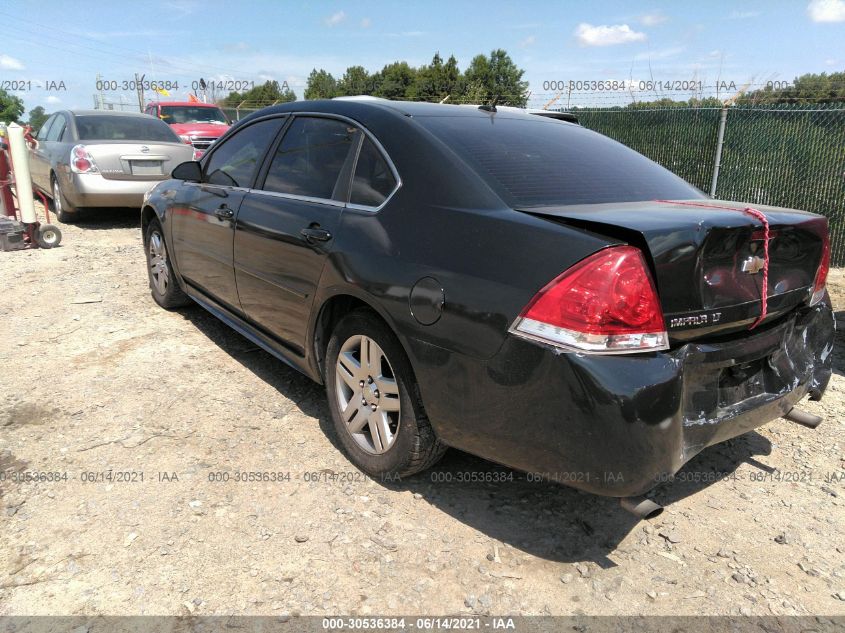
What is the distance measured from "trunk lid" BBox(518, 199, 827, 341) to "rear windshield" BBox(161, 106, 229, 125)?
47.6 ft

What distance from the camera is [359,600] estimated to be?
224cm

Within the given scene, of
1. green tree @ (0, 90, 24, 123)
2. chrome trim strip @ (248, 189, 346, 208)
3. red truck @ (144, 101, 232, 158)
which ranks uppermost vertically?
green tree @ (0, 90, 24, 123)

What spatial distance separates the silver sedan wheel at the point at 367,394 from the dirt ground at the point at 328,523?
234mm

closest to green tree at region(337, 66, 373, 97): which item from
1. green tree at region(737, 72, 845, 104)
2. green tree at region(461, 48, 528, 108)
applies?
green tree at region(461, 48, 528, 108)

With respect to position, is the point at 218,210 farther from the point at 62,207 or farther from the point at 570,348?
the point at 62,207

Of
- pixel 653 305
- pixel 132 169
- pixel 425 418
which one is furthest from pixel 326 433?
pixel 132 169

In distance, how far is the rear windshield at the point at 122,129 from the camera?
915 centimetres

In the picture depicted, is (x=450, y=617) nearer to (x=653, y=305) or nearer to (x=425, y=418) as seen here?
(x=425, y=418)

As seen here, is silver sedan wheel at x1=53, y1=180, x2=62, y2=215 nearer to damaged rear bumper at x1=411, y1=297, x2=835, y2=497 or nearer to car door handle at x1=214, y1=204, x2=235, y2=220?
car door handle at x1=214, y1=204, x2=235, y2=220

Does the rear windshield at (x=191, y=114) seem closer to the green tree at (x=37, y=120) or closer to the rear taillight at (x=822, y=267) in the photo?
the green tree at (x=37, y=120)

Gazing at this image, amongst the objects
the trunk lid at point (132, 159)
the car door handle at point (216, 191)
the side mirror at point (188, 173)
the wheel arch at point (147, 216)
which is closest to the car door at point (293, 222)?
the car door handle at point (216, 191)

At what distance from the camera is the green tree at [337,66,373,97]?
6908cm

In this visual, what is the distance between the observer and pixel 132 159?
28.9 ft

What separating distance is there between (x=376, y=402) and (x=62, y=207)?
28.6 feet
